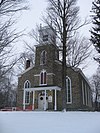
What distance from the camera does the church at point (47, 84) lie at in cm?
2822

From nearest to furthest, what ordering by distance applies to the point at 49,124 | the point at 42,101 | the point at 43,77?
the point at 49,124
the point at 42,101
the point at 43,77

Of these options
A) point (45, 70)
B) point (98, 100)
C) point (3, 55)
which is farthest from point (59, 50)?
point (98, 100)

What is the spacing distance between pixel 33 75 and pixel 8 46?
72.3 ft

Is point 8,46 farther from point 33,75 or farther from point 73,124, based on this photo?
point 33,75

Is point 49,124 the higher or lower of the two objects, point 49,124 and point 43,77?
the lower

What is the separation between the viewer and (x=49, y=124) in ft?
30.6

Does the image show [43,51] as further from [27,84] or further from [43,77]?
[27,84]

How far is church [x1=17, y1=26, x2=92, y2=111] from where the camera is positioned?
28219 millimetres

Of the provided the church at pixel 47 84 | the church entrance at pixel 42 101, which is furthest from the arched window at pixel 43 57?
the church entrance at pixel 42 101

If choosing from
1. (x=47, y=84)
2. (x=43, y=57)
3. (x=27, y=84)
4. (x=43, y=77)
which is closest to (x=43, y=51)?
(x=43, y=57)

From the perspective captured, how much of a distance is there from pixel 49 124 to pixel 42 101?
2026 cm

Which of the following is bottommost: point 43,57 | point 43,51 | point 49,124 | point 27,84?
point 49,124

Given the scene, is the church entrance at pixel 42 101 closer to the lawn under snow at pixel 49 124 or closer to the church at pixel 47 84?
the church at pixel 47 84

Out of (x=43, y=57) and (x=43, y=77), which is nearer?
(x=43, y=77)
